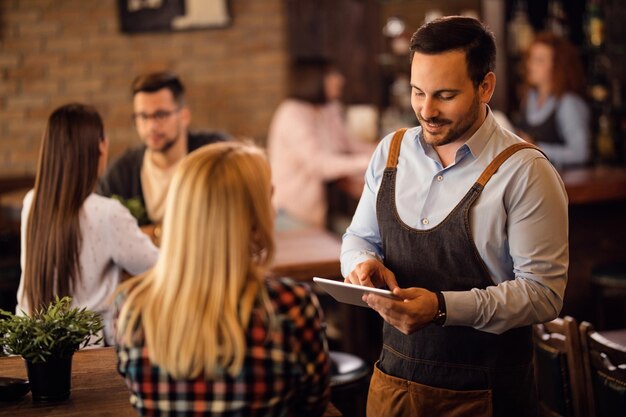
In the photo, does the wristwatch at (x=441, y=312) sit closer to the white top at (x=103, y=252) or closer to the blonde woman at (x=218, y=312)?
the blonde woman at (x=218, y=312)

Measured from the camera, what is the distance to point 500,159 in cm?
222

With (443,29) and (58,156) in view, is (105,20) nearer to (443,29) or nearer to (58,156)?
(58,156)

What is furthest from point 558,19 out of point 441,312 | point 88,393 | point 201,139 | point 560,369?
point 88,393

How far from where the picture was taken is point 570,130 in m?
5.65

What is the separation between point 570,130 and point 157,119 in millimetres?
2790

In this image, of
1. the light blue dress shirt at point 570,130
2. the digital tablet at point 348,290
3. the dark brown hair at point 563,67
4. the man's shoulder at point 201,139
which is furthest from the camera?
the dark brown hair at point 563,67

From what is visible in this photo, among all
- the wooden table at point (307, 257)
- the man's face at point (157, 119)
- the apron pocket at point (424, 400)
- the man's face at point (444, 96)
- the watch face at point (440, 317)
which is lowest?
the wooden table at point (307, 257)

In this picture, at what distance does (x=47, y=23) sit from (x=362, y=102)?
96.6 inches

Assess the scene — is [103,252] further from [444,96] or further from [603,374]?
[603,374]

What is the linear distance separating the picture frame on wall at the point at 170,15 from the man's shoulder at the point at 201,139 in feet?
8.94

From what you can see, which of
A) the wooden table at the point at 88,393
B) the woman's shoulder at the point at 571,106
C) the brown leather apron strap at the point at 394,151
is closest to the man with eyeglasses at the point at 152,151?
the wooden table at the point at 88,393

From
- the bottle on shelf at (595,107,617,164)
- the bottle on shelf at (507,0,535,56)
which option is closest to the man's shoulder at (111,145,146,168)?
the bottle on shelf at (595,107,617,164)

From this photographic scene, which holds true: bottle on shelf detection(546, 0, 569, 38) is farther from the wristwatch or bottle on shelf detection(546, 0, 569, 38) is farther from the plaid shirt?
the plaid shirt

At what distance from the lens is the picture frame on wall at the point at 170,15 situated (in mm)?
6758
